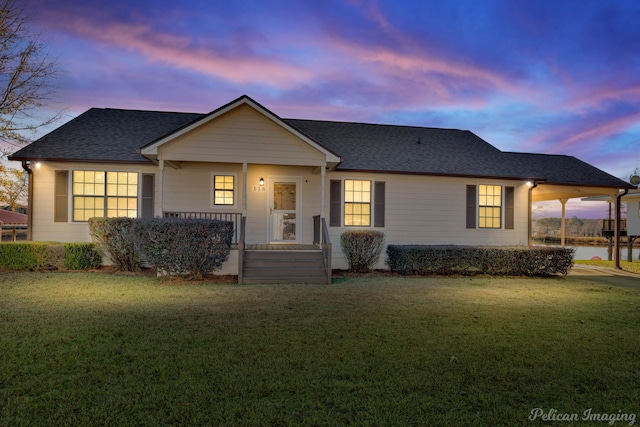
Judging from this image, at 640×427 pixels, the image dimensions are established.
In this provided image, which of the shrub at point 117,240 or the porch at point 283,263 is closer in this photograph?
the porch at point 283,263

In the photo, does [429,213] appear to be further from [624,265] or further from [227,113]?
[624,265]

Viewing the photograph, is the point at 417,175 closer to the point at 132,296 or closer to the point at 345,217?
the point at 345,217

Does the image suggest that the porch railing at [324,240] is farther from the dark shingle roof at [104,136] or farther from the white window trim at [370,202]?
the dark shingle roof at [104,136]

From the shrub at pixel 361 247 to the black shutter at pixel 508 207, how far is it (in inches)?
201

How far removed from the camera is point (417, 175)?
43.3 feet

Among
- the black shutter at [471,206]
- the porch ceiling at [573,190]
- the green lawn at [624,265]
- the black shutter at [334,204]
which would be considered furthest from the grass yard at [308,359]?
the green lawn at [624,265]

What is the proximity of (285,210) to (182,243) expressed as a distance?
4000 mm

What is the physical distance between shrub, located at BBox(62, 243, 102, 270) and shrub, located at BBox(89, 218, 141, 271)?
0.26 m

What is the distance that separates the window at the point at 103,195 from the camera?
11.6 m

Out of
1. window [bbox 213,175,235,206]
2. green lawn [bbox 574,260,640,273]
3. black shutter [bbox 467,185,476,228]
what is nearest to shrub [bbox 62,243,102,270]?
window [bbox 213,175,235,206]

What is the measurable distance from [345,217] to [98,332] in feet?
28.7

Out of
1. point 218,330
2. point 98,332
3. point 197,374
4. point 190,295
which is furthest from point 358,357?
point 190,295

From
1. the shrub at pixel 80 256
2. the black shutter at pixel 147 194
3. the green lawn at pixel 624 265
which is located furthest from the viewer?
the green lawn at pixel 624 265

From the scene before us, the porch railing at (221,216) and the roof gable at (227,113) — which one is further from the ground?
the roof gable at (227,113)
